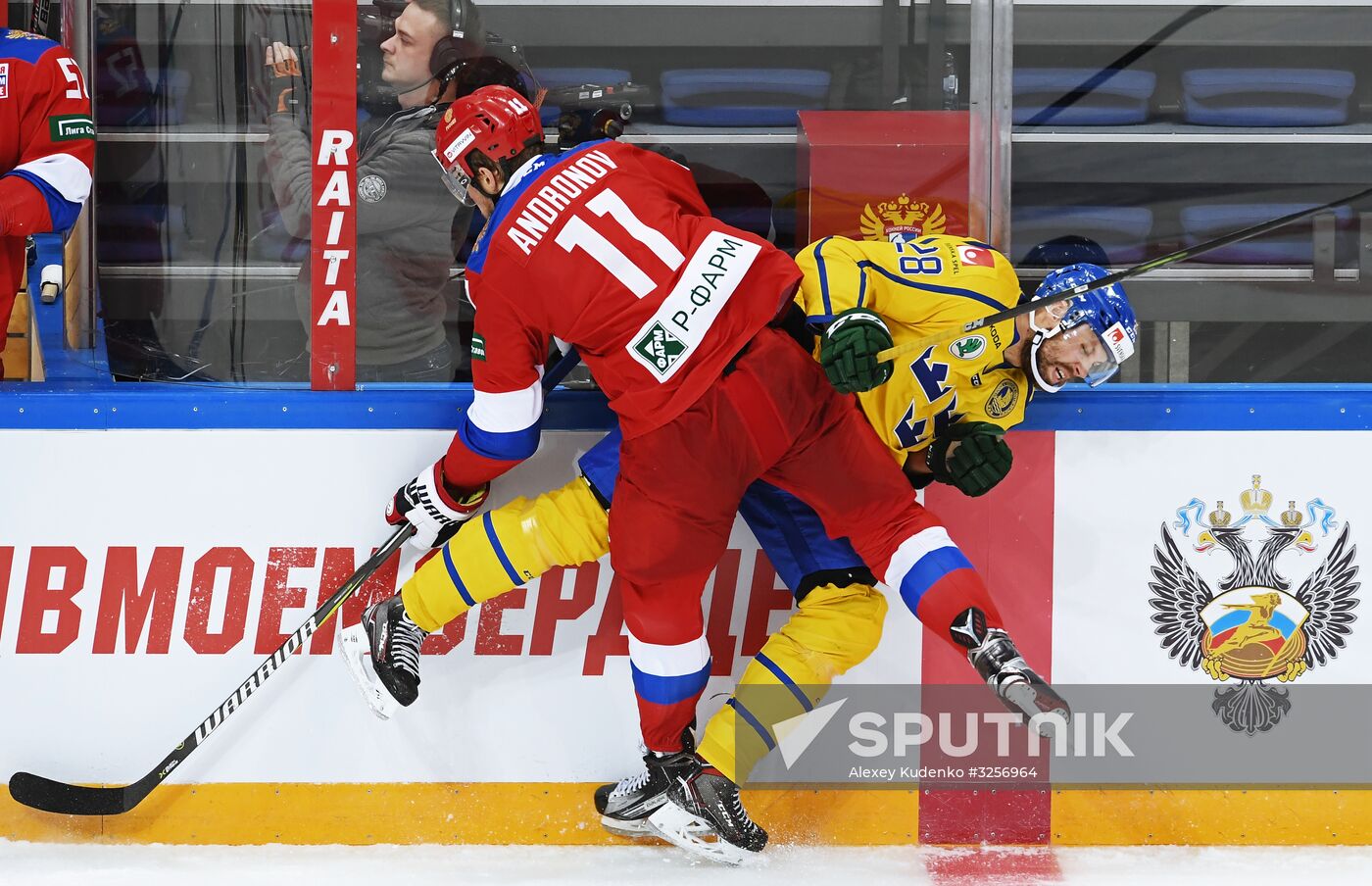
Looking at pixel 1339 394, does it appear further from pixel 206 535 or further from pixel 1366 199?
pixel 206 535

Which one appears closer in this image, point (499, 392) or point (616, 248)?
point (616, 248)

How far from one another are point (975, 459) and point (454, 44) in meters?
1.15

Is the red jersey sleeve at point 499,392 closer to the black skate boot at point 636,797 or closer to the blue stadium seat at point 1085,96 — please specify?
the black skate boot at point 636,797

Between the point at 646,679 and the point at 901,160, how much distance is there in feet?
3.33

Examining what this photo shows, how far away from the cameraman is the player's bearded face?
1041mm

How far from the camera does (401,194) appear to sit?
7.88 feet

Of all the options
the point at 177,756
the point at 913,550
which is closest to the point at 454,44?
the point at 913,550

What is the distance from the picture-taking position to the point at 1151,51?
247 cm

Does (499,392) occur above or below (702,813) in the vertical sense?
above

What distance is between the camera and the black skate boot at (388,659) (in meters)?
2.31

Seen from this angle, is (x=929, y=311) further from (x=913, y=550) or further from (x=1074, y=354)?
(x=913, y=550)

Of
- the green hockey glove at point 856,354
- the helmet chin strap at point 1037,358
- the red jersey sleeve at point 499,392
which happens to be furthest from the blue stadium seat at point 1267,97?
the red jersey sleeve at point 499,392

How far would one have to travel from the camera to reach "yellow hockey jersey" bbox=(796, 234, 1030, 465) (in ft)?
7.13

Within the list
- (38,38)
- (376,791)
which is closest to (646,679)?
(376,791)
